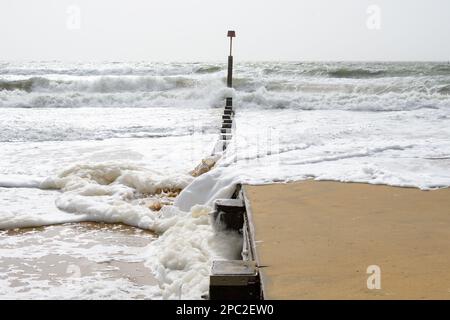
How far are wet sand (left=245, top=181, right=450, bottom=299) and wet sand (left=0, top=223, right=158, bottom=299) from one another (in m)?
1.03

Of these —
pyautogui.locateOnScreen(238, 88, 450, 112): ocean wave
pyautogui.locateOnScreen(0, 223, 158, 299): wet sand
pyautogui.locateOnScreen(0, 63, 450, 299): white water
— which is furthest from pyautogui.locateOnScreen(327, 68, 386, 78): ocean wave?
pyautogui.locateOnScreen(0, 223, 158, 299): wet sand

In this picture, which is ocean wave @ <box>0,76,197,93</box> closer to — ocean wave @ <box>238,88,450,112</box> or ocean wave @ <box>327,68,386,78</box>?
ocean wave @ <box>238,88,450,112</box>

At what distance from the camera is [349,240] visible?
3088 mm

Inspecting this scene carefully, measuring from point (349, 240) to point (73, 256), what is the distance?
7.30 ft

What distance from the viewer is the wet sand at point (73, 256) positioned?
3.53m

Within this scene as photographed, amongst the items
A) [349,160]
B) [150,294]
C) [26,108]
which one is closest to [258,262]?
[150,294]

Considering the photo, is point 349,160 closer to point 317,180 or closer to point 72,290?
point 317,180

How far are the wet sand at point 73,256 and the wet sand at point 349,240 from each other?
40.6 inches

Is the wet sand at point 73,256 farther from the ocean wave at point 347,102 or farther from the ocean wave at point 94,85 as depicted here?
the ocean wave at point 94,85

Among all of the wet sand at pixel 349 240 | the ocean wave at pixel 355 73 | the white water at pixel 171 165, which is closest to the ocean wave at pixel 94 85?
the white water at pixel 171 165

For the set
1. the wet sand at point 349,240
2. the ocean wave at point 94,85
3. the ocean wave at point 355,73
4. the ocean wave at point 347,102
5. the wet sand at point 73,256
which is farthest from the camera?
the ocean wave at point 355,73

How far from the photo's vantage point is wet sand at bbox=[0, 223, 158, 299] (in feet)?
11.6

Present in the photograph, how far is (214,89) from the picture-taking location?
21.1 m
